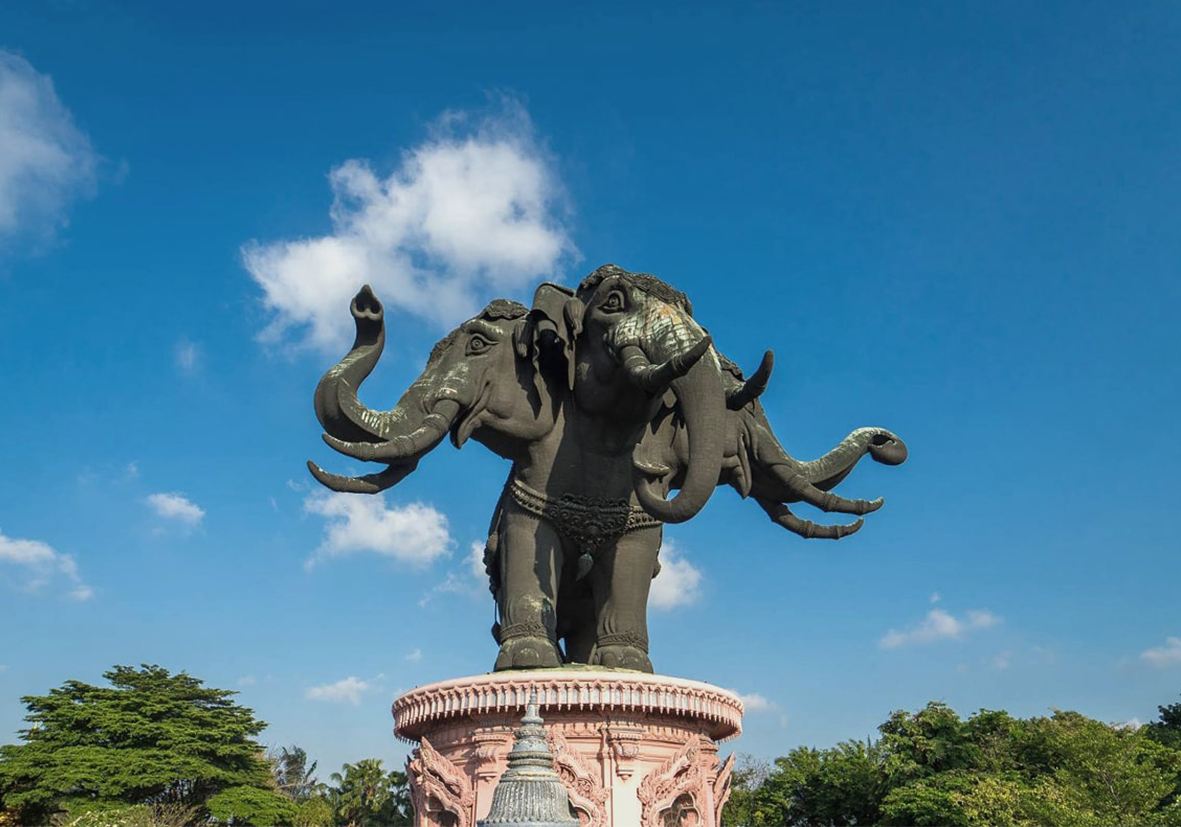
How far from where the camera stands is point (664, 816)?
6.94m

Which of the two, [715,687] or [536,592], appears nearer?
[715,687]

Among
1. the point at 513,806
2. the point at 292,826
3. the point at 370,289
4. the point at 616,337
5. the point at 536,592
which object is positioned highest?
the point at 292,826

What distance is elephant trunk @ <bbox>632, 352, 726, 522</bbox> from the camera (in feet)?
22.8

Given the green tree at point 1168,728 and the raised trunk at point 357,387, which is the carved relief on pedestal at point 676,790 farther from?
the green tree at point 1168,728

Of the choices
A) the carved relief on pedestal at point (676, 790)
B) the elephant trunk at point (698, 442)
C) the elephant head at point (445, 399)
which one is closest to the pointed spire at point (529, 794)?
the carved relief on pedestal at point (676, 790)

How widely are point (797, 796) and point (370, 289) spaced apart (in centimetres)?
3191

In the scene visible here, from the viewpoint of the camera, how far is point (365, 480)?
8.01 metres

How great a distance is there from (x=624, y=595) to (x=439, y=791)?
2216mm

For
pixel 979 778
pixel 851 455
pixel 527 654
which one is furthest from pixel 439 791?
pixel 979 778

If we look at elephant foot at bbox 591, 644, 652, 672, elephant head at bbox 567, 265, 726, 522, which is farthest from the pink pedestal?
elephant head at bbox 567, 265, 726, 522

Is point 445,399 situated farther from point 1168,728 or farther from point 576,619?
point 1168,728

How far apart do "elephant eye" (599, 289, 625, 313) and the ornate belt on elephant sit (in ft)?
5.13

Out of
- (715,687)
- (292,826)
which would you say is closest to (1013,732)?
(292,826)

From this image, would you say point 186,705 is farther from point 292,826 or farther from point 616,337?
point 616,337
